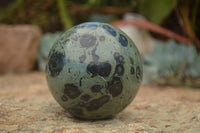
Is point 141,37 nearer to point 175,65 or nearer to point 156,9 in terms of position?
point 156,9

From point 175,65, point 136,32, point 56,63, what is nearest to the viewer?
point 56,63

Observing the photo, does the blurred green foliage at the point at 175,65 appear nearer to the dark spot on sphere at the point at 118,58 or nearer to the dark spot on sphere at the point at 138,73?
the dark spot on sphere at the point at 138,73

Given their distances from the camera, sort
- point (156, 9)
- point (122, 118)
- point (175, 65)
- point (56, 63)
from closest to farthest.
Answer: point (56, 63) < point (122, 118) < point (175, 65) < point (156, 9)

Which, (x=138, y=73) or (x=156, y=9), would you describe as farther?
(x=156, y=9)

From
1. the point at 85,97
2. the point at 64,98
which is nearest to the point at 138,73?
the point at 85,97

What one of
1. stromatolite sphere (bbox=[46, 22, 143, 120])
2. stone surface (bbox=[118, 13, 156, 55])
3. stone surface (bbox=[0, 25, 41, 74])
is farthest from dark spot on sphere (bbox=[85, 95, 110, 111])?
stone surface (bbox=[0, 25, 41, 74])

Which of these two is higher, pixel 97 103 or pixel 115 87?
pixel 115 87

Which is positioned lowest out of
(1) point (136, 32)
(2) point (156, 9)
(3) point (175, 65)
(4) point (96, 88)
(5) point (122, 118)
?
(5) point (122, 118)
